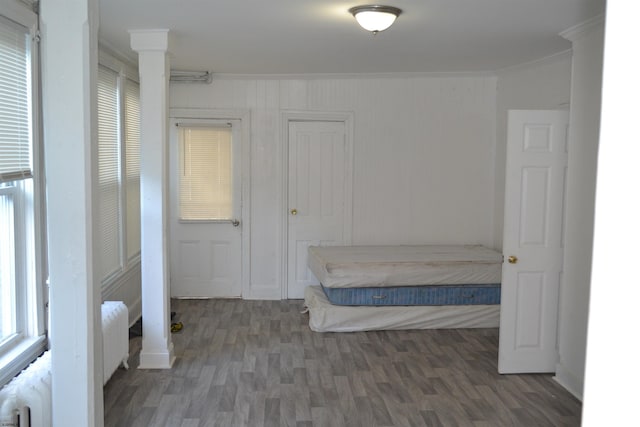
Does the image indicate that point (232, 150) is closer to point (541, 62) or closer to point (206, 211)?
point (206, 211)

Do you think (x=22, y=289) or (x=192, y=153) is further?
(x=192, y=153)

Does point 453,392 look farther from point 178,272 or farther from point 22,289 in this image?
point 178,272

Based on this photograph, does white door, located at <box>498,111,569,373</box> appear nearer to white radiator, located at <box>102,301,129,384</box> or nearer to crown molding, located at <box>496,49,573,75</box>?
crown molding, located at <box>496,49,573,75</box>

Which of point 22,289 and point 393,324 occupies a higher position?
point 22,289

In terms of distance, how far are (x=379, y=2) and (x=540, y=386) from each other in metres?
2.91

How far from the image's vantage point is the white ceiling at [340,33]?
364 centimetres

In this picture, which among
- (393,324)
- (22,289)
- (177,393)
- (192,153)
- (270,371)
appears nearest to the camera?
(22,289)

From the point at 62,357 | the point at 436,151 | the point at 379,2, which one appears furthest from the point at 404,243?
the point at 62,357

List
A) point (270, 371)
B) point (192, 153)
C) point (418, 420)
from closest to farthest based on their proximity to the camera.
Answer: point (418, 420), point (270, 371), point (192, 153)

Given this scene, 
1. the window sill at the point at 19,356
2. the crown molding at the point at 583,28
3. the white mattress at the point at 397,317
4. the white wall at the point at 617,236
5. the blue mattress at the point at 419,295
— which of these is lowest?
the white mattress at the point at 397,317

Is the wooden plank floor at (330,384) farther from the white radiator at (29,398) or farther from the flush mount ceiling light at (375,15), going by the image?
the flush mount ceiling light at (375,15)

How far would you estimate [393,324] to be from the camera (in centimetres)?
567

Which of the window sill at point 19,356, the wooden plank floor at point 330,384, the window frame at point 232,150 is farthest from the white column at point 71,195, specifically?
the window frame at point 232,150

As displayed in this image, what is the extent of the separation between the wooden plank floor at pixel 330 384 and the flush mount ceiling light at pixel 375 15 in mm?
2466
